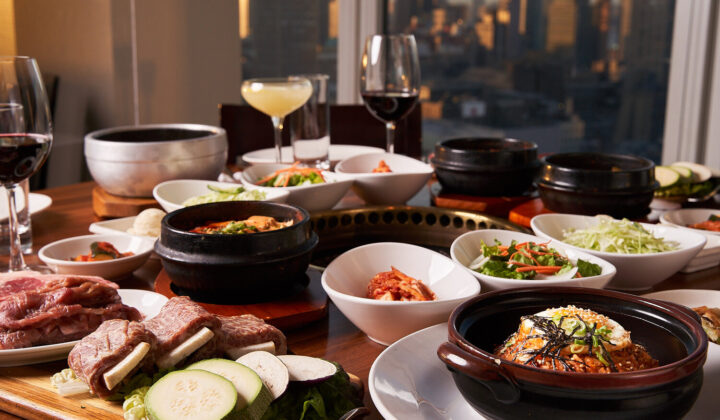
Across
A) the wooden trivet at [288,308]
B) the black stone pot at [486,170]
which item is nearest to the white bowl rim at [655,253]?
the black stone pot at [486,170]

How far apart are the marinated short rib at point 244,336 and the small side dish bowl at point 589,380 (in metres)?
0.32

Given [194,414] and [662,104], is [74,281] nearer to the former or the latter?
[194,414]

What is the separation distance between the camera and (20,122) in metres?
1.59

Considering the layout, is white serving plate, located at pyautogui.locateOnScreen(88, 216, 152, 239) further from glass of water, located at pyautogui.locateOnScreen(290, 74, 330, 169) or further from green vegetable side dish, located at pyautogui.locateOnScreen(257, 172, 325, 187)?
glass of water, located at pyautogui.locateOnScreen(290, 74, 330, 169)

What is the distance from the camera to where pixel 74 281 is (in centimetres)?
131

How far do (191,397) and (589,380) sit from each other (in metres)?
0.51

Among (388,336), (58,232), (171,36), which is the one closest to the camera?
(388,336)

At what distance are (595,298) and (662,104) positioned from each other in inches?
140

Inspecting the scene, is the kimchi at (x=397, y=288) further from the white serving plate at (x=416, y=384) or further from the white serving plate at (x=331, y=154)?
the white serving plate at (x=331, y=154)

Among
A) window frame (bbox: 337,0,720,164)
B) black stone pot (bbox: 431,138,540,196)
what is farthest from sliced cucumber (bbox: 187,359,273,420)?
window frame (bbox: 337,0,720,164)

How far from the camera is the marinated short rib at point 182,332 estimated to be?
1085 mm

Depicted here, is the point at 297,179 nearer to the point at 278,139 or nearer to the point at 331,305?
the point at 278,139

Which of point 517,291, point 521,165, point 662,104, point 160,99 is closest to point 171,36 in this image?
point 160,99

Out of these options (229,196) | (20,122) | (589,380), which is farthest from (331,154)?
(589,380)
